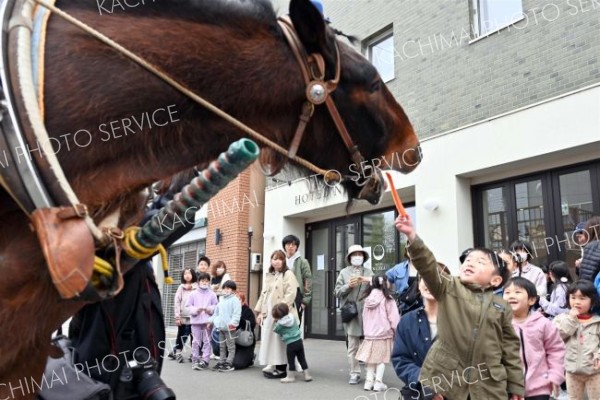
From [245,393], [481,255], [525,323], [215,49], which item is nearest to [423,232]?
[245,393]

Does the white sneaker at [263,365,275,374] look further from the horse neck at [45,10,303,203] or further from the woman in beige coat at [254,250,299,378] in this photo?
the horse neck at [45,10,303,203]

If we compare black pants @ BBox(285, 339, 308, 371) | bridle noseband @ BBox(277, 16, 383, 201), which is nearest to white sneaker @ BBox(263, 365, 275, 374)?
black pants @ BBox(285, 339, 308, 371)

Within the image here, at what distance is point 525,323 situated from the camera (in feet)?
14.8

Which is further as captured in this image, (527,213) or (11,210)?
(527,213)

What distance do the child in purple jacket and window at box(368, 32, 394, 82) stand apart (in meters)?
5.29

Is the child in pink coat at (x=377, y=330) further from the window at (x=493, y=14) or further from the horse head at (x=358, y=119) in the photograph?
the horse head at (x=358, y=119)

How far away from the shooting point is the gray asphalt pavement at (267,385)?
22.0ft

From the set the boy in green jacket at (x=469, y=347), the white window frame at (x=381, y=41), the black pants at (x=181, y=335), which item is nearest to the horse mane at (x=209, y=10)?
the boy in green jacket at (x=469, y=347)

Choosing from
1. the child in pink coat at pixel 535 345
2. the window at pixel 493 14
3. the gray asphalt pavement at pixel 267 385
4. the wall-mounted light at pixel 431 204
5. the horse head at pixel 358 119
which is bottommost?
the gray asphalt pavement at pixel 267 385

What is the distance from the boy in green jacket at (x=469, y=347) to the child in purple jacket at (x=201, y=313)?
21.4 feet

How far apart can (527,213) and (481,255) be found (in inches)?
203

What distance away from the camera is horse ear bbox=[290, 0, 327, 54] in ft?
5.29

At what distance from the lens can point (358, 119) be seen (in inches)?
72.7

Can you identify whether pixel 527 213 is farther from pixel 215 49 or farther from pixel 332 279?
pixel 215 49
